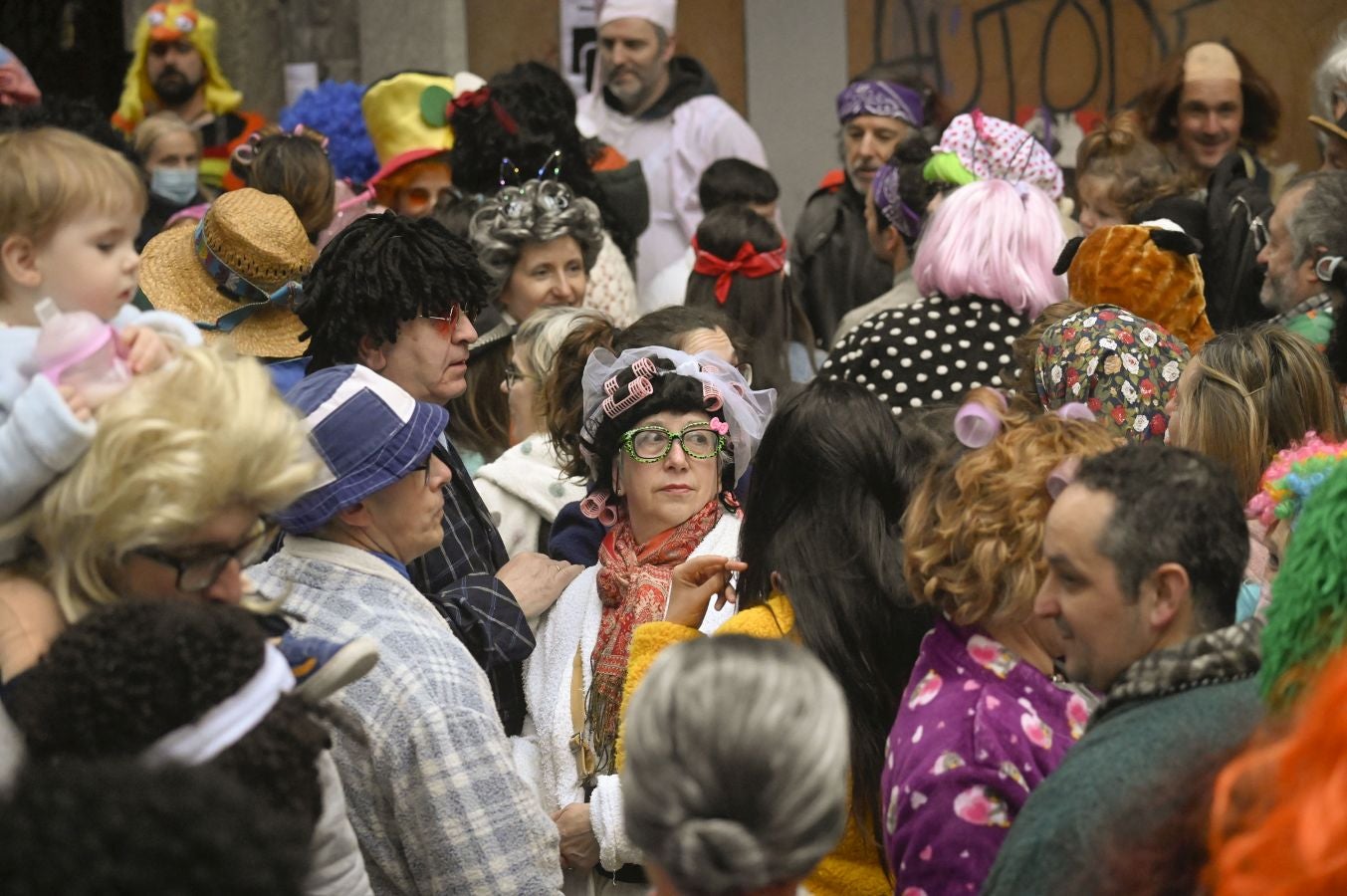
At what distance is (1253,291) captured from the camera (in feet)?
20.8

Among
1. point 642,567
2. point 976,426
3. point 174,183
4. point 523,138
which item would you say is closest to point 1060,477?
point 976,426

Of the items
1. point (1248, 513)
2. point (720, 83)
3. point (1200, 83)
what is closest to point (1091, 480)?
point (1248, 513)

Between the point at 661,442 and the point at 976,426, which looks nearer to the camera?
the point at 976,426

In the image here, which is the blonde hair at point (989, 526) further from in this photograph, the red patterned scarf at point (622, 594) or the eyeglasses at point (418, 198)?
the eyeglasses at point (418, 198)

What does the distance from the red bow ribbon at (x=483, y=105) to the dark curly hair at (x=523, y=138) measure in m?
0.01

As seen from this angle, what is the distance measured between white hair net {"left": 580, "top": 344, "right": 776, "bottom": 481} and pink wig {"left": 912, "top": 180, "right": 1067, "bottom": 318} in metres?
1.34

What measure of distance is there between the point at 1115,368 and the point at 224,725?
2.95 metres

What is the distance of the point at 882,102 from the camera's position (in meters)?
8.26

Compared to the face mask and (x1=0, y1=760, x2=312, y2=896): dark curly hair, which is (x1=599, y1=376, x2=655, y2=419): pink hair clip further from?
the face mask

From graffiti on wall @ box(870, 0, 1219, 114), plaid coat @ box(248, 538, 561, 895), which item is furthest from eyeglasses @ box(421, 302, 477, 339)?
graffiti on wall @ box(870, 0, 1219, 114)

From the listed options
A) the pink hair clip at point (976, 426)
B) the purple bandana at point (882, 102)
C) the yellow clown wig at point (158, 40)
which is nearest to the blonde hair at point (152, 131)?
the yellow clown wig at point (158, 40)

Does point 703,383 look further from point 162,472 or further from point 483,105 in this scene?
point 483,105

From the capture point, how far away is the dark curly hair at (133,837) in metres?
1.80

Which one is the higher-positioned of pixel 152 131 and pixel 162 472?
pixel 152 131
